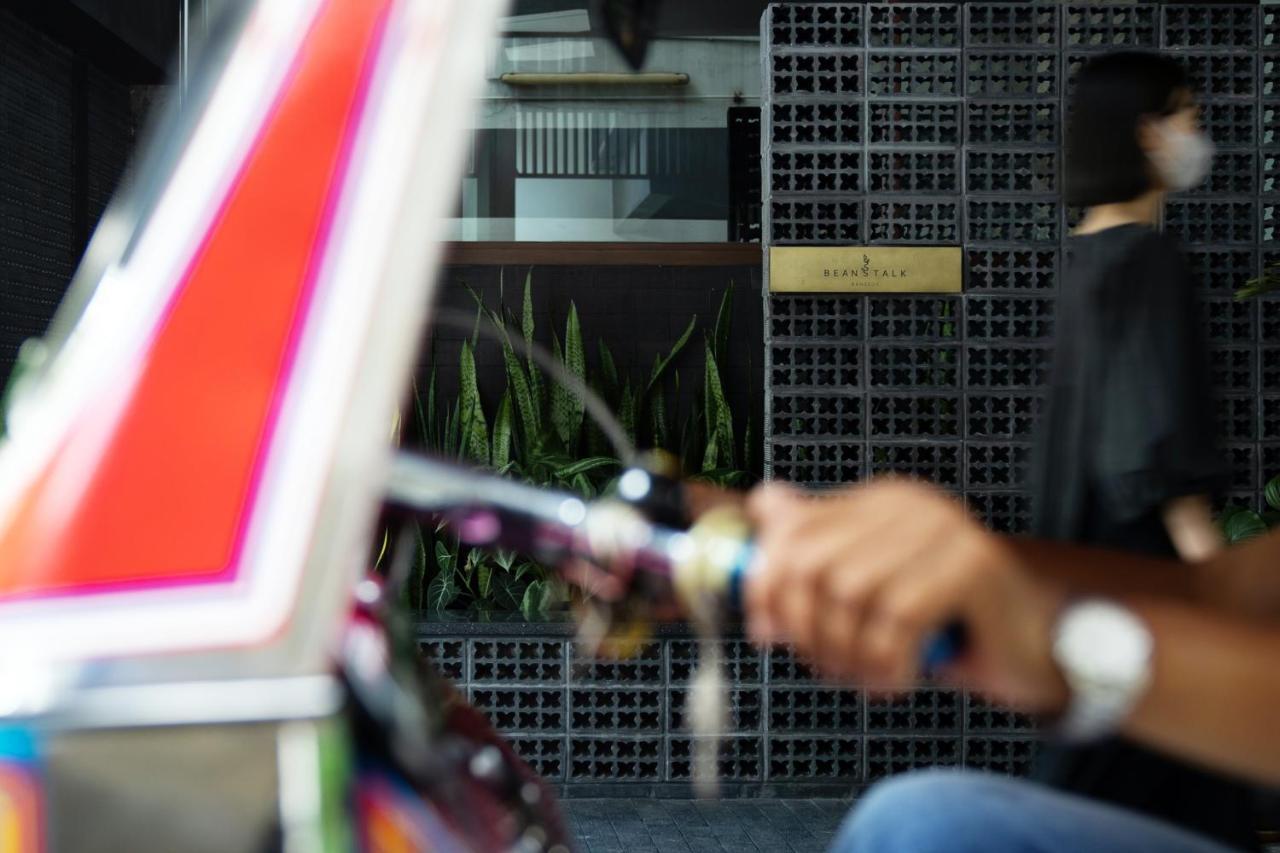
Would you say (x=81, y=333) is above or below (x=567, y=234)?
below

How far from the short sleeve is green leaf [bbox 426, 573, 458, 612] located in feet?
7.78

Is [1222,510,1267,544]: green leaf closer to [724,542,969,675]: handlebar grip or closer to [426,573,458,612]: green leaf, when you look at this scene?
[426,573,458,612]: green leaf

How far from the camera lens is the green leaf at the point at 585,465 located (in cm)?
389

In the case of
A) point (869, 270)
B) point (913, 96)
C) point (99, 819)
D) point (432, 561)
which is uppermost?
point (913, 96)

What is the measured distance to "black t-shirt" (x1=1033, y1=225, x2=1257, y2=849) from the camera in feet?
5.66

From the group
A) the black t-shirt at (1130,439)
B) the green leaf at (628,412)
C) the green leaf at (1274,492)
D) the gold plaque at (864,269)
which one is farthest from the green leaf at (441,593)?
the black t-shirt at (1130,439)

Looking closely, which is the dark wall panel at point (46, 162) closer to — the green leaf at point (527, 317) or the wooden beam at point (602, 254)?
the wooden beam at point (602, 254)

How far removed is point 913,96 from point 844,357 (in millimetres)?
699

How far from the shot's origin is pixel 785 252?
12.0 ft

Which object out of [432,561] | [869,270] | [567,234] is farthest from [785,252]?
[567,234]

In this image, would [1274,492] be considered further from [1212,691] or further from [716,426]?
[1212,691]

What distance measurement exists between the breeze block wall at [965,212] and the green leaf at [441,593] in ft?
3.14

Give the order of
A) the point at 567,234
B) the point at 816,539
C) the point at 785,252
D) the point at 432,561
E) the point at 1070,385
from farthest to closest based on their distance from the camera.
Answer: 1. the point at 567,234
2. the point at 432,561
3. the point at 785,252
4. the point at 1070,385
5. the point at 816,539

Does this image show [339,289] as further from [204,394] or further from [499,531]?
[499,531]
